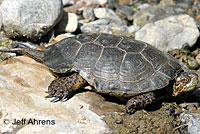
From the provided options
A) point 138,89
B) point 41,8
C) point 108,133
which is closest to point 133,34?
point 41,8

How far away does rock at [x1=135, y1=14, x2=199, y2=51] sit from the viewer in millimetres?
8523

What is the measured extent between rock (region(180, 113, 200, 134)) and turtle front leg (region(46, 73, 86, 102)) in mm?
2324

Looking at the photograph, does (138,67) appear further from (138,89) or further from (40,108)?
(40,108)

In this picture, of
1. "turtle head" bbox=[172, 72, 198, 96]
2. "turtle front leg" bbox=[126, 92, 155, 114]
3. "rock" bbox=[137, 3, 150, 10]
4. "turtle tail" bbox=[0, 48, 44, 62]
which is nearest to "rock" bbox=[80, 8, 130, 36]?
"rock" bbox=[137, 3, 150, 10]

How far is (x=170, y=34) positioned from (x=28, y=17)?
4.50 metres

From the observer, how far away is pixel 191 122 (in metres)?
5.57

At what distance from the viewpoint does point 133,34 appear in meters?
9.28

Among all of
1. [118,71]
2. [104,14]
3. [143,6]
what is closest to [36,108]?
[118,71]

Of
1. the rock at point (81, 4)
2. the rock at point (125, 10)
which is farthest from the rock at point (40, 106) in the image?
the rock at point (125, 10)

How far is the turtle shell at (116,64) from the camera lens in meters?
5.71

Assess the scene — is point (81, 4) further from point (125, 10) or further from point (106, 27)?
point (106, 27)

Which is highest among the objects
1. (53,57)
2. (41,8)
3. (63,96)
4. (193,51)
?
(41,8)

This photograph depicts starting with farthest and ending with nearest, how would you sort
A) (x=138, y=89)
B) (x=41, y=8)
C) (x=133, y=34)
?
(x=133, y=34), (x=41, y=8), (x=138, y=89)

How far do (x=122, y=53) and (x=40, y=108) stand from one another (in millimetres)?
2126
